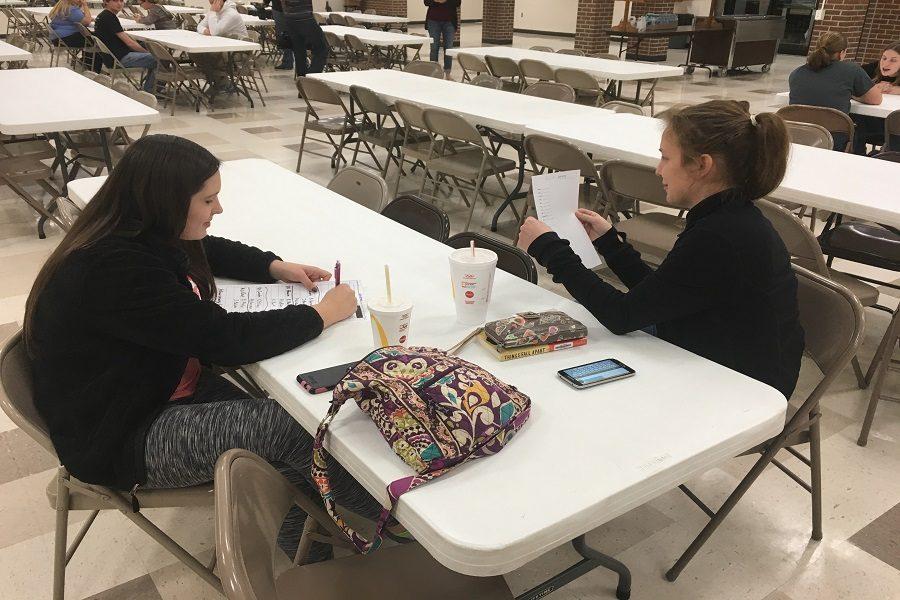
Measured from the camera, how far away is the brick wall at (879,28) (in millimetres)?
8719

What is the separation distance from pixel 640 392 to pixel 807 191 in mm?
1756

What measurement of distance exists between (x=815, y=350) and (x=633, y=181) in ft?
4.52

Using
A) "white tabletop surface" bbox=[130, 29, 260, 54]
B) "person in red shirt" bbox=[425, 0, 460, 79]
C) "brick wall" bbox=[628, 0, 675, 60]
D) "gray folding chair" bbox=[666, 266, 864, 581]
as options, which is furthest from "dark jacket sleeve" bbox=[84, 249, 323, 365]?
"brick wall" bbox=[628, 0, 675, 60]

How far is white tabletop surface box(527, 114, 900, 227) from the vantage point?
98.6 inches

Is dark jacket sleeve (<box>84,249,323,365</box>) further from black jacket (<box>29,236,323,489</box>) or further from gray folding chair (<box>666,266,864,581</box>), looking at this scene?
gray folding chair (<box>666,266,864,581</box>)

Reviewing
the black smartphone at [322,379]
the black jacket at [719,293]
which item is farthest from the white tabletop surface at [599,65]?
the black smartphone at [322,379]

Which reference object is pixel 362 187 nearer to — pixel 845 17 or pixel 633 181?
pixel 633 181

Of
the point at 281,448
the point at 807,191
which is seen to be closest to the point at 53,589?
the point at 281,448

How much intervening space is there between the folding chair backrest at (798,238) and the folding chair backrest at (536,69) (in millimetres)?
4361

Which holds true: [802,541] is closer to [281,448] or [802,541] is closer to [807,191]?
[807,191]

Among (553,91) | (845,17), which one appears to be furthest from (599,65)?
(845,17)

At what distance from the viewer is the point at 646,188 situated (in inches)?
Result: 114

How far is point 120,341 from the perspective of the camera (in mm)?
1389

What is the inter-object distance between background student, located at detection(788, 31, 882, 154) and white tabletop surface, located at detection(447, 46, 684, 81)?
1.46m
